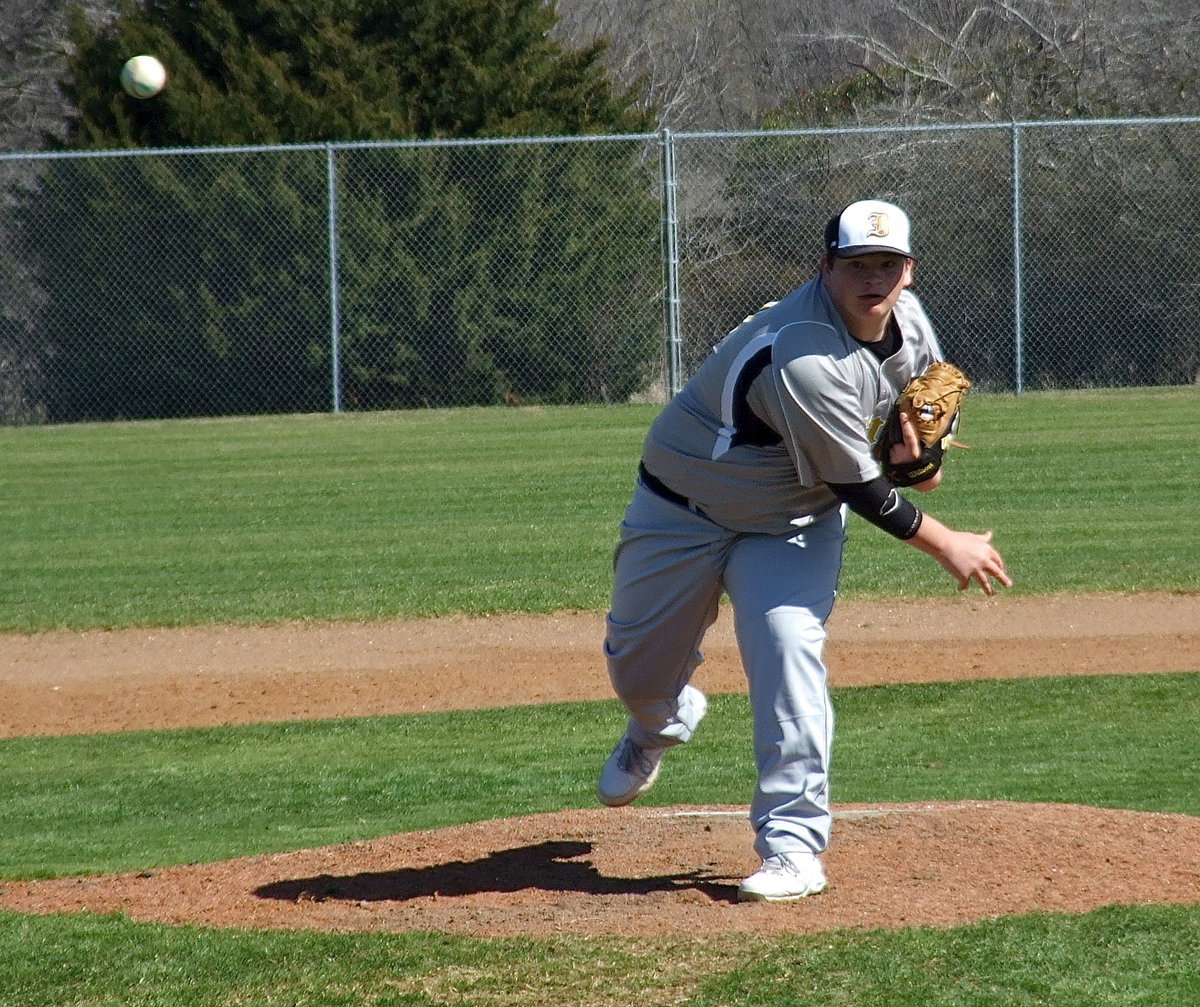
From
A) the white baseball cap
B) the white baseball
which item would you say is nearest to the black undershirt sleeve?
the white baseball cap

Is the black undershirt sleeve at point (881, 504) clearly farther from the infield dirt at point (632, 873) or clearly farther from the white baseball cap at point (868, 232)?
the infield dirt at point (632, 873)

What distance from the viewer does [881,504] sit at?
13.3 ft

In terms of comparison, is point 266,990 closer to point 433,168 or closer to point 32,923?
point 32,923

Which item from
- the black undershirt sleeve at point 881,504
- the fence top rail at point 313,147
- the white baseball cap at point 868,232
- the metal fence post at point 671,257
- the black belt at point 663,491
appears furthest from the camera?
the metal fence post at point 671,257

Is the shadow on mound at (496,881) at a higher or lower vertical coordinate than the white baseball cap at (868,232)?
lower

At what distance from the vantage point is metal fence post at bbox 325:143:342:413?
1642 cm

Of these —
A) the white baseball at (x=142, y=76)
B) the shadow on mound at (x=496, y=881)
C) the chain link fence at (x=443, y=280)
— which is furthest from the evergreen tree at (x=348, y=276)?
the shadow on mound at (x=496, y=881)

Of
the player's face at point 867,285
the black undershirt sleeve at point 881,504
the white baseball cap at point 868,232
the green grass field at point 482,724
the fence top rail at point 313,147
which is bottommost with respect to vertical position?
the green grass field at point 482,724

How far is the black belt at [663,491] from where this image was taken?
14.3 ft

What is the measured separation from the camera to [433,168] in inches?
673

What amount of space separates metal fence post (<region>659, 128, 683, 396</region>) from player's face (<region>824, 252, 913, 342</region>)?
12049 millimetres

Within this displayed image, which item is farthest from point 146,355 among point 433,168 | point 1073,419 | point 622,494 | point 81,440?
point 1073,419

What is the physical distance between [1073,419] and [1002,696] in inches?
344

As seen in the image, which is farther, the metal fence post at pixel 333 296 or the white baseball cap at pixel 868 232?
the metal fence post at pixel 333 296
